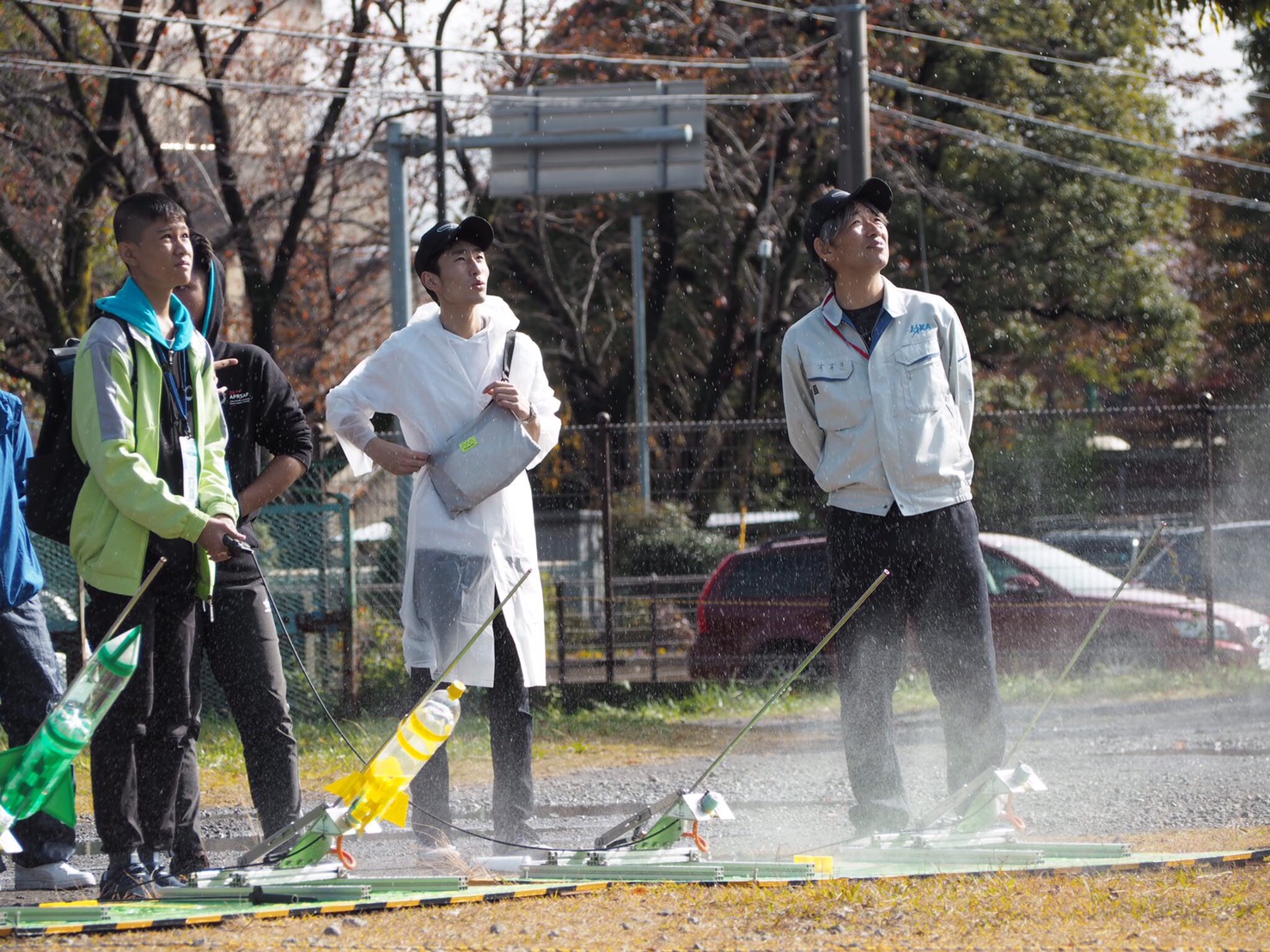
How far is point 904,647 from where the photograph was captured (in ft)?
16.9

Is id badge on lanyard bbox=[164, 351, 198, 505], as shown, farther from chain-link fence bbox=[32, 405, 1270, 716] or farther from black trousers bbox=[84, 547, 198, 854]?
chain-link fence bbox=[32, 405, 1270, 716]

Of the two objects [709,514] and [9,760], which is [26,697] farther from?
[709,514]

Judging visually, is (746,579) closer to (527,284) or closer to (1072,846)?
(1072,846)

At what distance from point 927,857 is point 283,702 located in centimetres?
203

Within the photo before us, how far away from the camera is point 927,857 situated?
4.53m

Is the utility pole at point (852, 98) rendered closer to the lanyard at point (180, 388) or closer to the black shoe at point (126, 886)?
the lanyard at point (180, 388)

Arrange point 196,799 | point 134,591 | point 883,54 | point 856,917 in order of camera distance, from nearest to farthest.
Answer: point 856,917
point 134,591
point 196,799
point 883,54

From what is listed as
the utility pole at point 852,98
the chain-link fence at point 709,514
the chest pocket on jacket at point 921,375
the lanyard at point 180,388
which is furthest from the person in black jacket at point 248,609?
the utility pole at point 852,98

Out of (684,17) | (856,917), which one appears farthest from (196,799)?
(684,17)

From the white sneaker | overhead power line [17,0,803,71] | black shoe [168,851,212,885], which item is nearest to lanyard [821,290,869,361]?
black shoe [168,851,212,885]

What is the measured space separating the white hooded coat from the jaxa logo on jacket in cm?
89

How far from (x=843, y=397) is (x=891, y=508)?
395 mm

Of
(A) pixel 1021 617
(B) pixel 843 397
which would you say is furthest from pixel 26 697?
(A) pixel 1021 617

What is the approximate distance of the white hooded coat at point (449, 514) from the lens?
5.12m
